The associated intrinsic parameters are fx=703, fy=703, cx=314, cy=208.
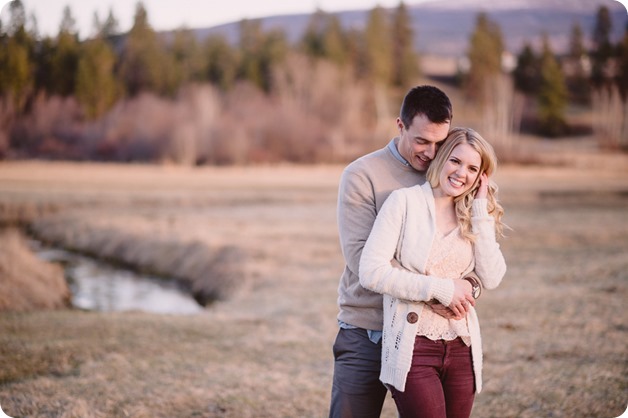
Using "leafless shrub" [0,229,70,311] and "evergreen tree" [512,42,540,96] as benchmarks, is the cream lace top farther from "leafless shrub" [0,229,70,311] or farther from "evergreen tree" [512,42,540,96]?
"evergreen tree" [512,42,540,96]

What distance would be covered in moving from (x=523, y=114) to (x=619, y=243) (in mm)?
47604

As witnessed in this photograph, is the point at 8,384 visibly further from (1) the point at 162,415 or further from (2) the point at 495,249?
(2) the point at 495,249

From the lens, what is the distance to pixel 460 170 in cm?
335

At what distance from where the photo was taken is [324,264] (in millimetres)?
14680

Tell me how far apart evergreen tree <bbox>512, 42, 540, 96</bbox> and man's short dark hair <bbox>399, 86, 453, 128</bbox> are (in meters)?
62.6

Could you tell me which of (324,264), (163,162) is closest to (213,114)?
(163,162)

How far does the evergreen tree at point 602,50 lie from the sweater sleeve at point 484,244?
37884 mm

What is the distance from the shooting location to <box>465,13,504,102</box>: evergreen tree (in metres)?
63.7

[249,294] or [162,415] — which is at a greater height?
[162,415]

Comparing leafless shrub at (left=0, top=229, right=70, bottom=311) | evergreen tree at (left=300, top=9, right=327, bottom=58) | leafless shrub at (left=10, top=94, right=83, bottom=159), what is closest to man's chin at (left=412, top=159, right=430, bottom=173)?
leafless shrub at (left=0, top=229, right=70, bottom=311)

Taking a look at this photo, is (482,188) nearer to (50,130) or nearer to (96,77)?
(50,130)

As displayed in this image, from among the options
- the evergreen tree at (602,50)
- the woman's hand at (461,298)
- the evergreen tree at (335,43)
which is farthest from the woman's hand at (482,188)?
the evergreen tree at (335,43)

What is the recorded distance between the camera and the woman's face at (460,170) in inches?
132

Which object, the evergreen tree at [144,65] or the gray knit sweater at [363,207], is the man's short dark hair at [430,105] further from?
the evergreen tree at [144,65]
